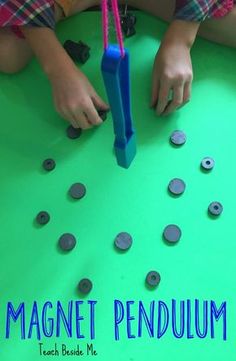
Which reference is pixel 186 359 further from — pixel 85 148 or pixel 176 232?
pixel 85 148

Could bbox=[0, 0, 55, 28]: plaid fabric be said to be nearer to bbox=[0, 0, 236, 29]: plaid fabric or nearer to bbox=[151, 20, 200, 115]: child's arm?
bbox=[0, 0, 236, 29]: plaid fabric

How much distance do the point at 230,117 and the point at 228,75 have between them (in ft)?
0.30

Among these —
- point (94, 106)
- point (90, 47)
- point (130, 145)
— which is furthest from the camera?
point (90, 47)

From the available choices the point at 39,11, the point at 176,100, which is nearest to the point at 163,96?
A: the point at 176,100

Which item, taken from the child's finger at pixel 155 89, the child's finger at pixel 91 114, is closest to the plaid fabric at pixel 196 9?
the child's finger at pixel 155 89

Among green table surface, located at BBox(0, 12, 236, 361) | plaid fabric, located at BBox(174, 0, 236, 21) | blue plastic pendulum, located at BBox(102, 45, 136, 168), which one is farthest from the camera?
plaid fabric, located at BBox(174, 0, 236, 21)

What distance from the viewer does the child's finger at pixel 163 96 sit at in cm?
77

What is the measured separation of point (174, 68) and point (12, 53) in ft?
0.98

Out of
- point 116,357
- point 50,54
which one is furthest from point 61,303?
point 50,54

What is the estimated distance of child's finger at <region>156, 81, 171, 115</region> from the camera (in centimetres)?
77

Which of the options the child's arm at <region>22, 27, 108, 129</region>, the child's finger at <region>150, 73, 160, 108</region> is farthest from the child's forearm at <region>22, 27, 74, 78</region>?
the child's finger at <region>150, 73, 160, 108</region>

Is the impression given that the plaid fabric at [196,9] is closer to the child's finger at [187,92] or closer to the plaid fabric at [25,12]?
the child's finger at [187,92]

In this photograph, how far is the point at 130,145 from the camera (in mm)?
627

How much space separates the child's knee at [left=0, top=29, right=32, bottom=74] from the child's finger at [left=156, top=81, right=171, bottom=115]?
0.89 ft
